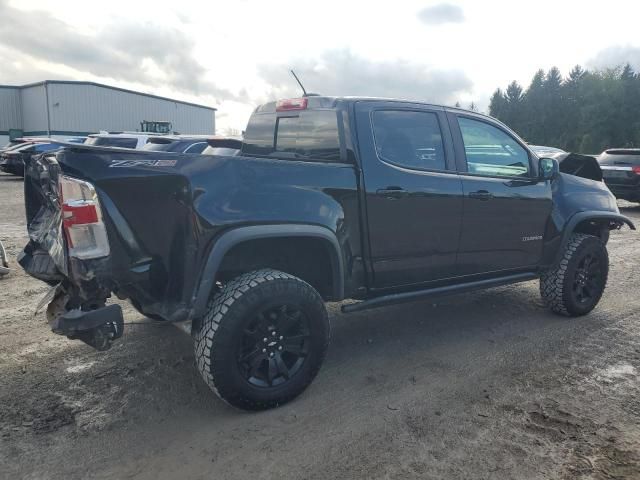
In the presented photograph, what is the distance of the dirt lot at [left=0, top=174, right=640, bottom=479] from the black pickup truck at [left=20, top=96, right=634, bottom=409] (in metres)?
Answer: 0.37

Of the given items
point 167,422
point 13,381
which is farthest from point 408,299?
point 13,381

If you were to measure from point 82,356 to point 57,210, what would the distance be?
136 centimetres

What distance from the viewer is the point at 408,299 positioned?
12.7 feet

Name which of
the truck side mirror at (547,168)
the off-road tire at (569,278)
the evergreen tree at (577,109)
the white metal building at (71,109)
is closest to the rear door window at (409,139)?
the truck side mirror at (547,168)

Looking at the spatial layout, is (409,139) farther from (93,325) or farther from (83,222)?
(93,325)

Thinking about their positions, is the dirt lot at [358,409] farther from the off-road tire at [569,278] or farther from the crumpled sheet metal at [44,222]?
the crumpled sheet metal at [44,222]

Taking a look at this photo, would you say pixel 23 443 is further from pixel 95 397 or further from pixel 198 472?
pixel 198 472

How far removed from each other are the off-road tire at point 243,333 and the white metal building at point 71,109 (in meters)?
33.2

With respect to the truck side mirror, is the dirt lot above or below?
below

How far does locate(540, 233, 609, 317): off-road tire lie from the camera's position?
15.9 feet

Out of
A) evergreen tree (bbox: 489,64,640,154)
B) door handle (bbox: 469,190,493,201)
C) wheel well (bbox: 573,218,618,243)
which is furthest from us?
evergreen tree (bbox: 489,64,640,154)

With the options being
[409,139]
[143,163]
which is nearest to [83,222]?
[143,163]

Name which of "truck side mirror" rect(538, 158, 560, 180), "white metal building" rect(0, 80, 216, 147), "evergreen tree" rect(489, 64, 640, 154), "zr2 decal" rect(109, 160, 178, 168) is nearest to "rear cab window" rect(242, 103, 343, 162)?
"zr2 decal" rect(109, 160, 178, 168)

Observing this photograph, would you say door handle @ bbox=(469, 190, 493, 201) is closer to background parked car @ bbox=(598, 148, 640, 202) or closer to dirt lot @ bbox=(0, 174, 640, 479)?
dirt lot @ bbox=(0, 174, 640, 479)
